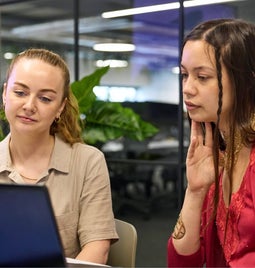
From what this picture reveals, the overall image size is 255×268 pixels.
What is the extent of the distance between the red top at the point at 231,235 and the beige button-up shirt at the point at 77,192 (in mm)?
269

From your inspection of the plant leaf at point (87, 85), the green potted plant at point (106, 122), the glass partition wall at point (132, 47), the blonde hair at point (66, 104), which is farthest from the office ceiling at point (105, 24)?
the blonde hair at point (66, 104)

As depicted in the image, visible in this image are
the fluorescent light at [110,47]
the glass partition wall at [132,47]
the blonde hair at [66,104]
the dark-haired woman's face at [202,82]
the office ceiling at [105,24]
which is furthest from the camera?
the fluorescent light at [110,47]

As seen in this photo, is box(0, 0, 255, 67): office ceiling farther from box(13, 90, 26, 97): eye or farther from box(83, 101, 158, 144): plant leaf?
box(13, 90, 26, 97): eye

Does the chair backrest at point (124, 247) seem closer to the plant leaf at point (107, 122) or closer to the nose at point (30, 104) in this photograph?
the nose at point (30, 104)

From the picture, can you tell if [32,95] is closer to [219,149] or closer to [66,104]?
[66,104]

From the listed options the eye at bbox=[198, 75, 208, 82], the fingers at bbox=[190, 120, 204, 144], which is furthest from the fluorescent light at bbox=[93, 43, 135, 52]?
the eye at bbox=[198, 75, 208, 82]

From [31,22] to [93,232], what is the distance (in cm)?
558

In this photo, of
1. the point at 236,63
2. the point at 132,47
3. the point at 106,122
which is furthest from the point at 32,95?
the point at 132,47

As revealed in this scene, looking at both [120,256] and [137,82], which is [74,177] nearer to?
[120,256]

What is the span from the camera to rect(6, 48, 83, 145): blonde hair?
5.42ft

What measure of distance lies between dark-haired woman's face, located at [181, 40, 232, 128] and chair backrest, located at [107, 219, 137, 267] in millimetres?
614

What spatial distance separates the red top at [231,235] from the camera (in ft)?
4.33

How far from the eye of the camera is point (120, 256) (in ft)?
5.83

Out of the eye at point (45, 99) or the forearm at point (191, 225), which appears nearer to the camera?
the forearm at point (191, 225)
